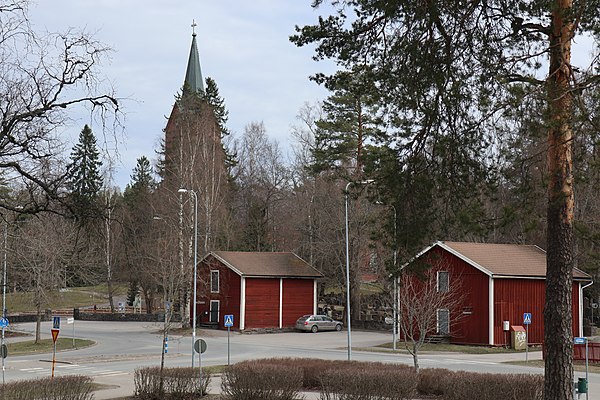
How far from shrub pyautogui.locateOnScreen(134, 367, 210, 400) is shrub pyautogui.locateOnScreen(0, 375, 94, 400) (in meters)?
3.21

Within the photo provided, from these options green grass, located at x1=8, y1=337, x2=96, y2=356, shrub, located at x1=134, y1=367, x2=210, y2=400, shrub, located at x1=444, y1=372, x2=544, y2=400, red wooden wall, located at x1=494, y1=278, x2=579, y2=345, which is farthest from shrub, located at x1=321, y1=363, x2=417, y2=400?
green grass, located at x1=8, y1=337, x2=96, y2=356

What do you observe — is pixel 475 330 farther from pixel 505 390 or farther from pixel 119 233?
pixel 119 233

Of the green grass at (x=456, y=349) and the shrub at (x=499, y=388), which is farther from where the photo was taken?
the green grass at (x=456, y=349)

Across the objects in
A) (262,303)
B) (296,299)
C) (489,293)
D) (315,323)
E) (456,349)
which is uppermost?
(489,293)

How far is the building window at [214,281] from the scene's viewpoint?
2196 inches

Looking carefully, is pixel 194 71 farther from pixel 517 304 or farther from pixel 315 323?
pixel 517 304

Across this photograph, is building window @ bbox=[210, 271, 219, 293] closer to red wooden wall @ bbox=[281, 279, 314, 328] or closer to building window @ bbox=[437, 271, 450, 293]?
red wooden wall @ bbox=[281, 279, 314, 328]

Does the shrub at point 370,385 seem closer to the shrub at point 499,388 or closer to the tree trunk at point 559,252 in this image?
the shrub at point 499,388

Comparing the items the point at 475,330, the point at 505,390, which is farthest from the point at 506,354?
the point at 505,390

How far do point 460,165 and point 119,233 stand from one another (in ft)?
22.6

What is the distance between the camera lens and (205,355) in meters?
37.6

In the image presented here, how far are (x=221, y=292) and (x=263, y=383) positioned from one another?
119ft

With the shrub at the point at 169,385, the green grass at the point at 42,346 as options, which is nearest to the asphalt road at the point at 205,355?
the green grass at the point at 42,346

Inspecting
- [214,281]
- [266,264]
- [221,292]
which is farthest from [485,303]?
[214,281]
